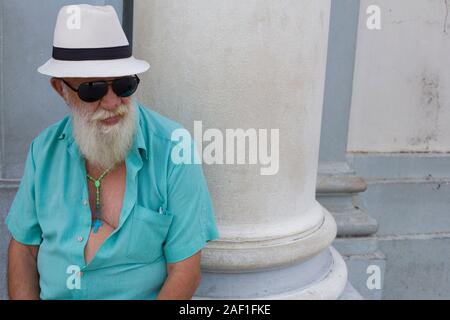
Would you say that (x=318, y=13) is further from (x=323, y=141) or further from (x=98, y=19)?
(x=323, y=141)

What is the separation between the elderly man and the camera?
2.39 metres

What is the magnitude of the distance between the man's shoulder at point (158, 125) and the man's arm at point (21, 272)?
628mm

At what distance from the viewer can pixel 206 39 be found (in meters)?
2.63

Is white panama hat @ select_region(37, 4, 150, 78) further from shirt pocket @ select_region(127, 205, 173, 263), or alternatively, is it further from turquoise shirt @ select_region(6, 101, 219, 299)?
shirt pocket @ select_region(127, 205, 173, 263)

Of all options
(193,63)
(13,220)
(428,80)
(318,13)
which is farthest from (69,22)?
(428,80)

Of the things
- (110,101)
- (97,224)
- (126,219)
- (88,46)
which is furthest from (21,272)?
(88,46)

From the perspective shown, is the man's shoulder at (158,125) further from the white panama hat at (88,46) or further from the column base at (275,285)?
the column base at (275,285)

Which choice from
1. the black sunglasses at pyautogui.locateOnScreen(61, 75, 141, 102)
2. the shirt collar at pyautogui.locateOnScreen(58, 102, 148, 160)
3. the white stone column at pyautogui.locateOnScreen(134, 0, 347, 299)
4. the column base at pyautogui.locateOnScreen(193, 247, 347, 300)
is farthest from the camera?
the column base at pyautogui.locateOnScreen(193, 247, 347, 300)

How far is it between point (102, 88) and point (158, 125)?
282mm

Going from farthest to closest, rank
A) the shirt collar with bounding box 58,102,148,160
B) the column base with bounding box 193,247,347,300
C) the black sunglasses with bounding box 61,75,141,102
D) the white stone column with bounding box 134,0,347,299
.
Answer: the column base with bounding box 193,247,347,300
the white stone column with bounding box 134,0,347,299
the shirt collar with bounding box 58,102,148,160
the black sunglasses with bounding box 61,75,141,102

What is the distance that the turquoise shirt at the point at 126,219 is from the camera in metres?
2.43

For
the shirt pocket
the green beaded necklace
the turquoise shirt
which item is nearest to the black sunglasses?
the turquoise shirt

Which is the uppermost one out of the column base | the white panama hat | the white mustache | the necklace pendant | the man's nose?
the white panama hat

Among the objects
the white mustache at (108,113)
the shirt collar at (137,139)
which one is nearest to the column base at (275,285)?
the shirt collar at (137,139)
